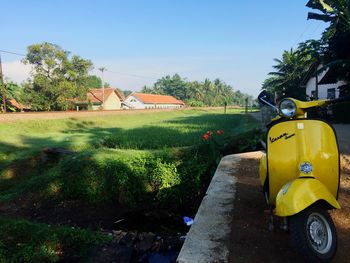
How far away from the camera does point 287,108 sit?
10.5 ft

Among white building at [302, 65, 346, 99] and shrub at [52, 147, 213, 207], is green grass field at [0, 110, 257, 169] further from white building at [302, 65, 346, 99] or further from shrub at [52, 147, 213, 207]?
white building at [302, 65, 346, 99]

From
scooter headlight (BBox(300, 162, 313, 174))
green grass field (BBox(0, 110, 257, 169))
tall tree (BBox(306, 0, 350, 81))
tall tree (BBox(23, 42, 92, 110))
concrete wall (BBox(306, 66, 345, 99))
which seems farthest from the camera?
tall tree (BBox(23, 42, 92, 110))

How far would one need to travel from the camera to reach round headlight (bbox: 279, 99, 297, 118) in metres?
3.16

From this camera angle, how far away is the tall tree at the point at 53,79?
3688cm

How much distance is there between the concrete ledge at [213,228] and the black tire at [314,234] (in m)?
0.61

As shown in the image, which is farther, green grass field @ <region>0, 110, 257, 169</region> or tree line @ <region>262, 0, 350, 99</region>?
tree line @ <region>262, 0, 350, 99</region>

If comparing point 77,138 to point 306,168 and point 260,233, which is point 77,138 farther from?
point 306,168

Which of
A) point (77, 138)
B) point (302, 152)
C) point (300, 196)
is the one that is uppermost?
point (302, 152)

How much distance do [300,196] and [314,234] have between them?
0.38 m

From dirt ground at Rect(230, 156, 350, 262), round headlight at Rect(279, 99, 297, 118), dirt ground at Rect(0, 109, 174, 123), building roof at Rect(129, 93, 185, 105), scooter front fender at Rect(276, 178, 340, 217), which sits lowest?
dirt ground at Rect(230, 156, 350, 262)

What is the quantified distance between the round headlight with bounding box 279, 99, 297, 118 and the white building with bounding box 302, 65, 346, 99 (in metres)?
14.8

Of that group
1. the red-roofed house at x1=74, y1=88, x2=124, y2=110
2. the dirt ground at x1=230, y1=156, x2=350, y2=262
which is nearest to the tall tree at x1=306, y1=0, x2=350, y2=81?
the dirt ground at x1=230, y1=156, x2=350, y2=262

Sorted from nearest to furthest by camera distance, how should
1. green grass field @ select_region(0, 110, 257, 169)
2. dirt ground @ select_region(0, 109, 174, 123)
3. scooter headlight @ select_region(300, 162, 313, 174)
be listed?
scooter headlight @ select_region(300, 162, 313, 174) → green grass field @ select_region(0, 110, 257, 169) → dirt ground @ select_region(0, 109, 174, 123)

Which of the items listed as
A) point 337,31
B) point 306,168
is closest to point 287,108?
point 306,168
